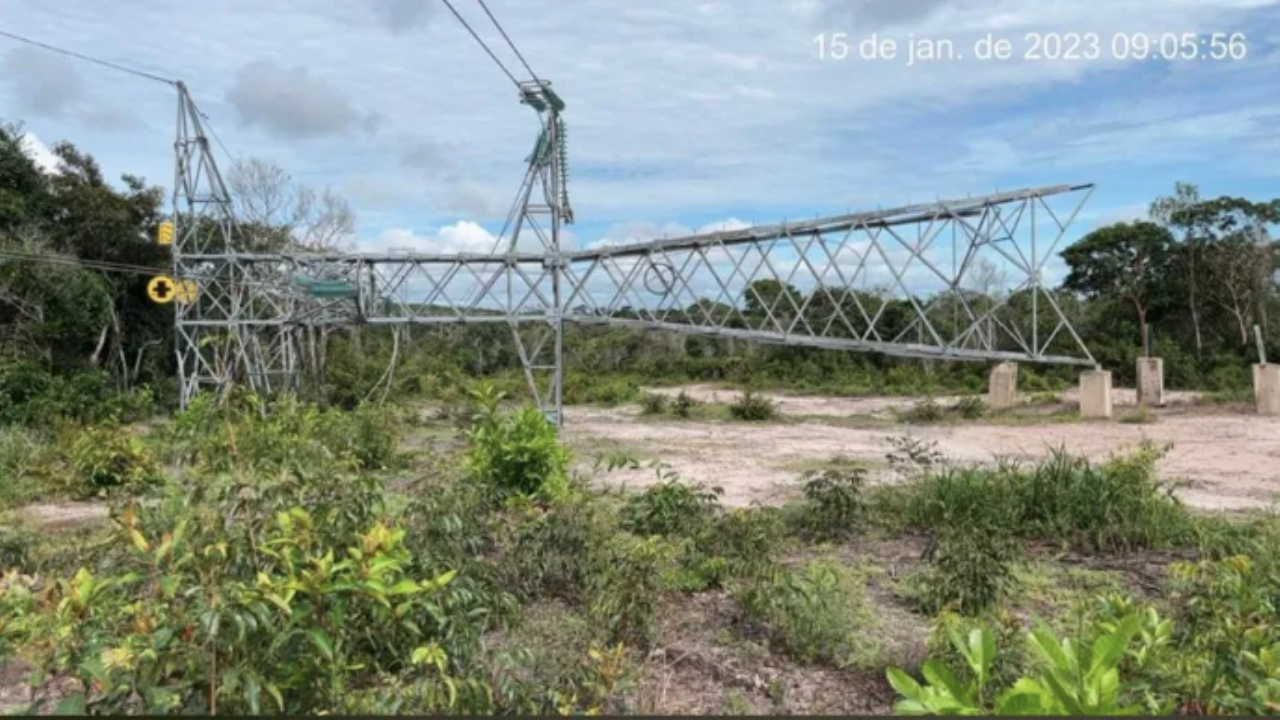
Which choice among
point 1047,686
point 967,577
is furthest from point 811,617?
point 1047,686

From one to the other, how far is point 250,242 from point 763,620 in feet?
79.1

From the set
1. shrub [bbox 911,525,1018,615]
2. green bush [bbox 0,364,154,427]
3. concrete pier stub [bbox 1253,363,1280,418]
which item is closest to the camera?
shrub [bbox 911,525,1018,615]

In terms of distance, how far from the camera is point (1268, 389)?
16.5m

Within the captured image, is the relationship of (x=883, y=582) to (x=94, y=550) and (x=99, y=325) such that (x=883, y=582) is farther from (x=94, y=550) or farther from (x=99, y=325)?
(x=99, y=325)

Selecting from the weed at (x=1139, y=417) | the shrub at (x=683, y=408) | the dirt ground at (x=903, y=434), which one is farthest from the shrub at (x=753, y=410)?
the weed at (x=1139, y=417)

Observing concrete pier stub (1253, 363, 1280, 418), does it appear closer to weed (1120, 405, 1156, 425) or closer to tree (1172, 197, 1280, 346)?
weed (1120, 405, 1156, 425)

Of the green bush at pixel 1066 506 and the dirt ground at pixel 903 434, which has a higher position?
the green bush at pixel 1066 506

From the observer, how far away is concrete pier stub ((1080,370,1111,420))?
1677cm

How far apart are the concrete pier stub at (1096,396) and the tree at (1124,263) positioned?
889cm

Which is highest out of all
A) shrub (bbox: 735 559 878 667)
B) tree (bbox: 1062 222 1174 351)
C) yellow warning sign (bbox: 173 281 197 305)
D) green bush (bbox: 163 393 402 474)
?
tree (bbox: 1062 222 1174 351)

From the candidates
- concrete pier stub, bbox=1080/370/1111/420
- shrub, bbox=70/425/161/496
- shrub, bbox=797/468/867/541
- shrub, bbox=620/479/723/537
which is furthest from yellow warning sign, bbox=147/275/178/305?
concrete pier stub, bbox=1080/370/1111/420

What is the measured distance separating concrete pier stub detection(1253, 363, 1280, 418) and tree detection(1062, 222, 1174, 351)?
25.7 ft

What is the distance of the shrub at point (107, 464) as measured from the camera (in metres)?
9.52

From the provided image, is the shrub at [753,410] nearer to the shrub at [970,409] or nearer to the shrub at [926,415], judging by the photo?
the shrub at [926,415]
